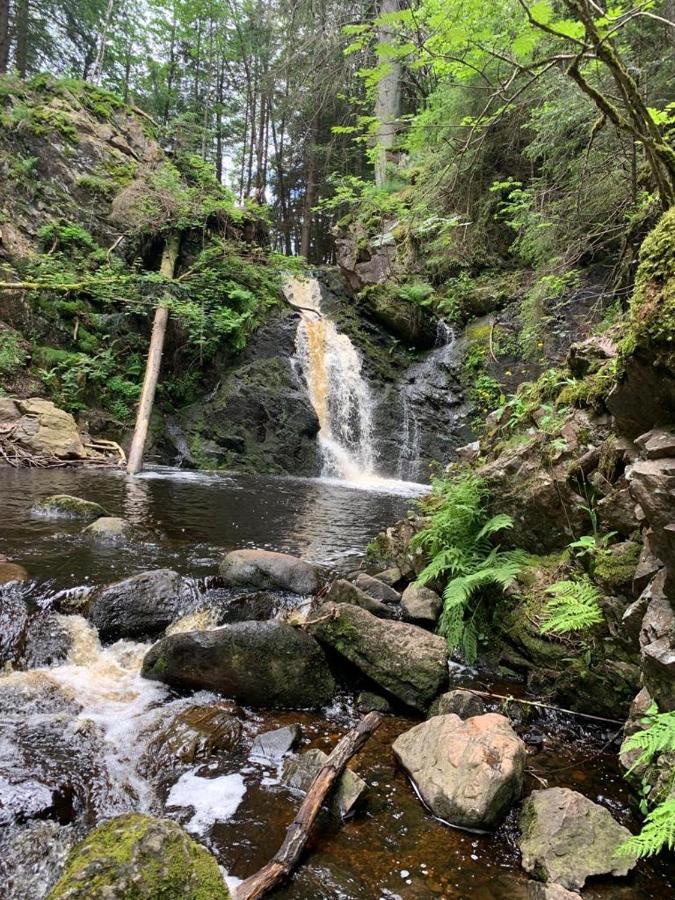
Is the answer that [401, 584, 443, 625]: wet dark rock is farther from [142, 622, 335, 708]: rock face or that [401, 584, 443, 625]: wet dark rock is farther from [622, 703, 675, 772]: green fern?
[622, 703, 675, 772]: green fern

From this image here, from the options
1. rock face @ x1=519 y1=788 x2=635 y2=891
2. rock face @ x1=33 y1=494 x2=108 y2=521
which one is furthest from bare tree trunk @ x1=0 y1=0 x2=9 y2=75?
rock face @ x1=519 y1=788 x2=635 y2=891

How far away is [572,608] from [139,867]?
315 centimetres

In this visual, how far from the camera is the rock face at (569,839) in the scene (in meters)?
2.42

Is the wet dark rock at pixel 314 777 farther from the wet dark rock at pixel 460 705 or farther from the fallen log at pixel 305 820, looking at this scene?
the wet dark rock at pixel 460 705

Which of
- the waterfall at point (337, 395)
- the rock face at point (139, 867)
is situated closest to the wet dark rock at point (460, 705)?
the rock face at point (139, 867)

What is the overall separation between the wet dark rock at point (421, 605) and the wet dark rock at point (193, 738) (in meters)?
2.07

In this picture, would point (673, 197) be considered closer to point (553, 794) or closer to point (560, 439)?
point (560, 439)

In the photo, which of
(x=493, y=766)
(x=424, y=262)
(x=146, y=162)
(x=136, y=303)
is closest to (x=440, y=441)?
(x=424, y=262)

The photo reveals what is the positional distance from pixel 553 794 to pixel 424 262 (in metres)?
17.7

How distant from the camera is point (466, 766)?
2.91 m

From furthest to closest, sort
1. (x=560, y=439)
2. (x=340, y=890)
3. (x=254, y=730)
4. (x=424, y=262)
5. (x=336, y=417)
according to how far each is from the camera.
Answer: (x=424, y=262) < (x=336, y=417) < (x=560, y=439) < (x=254, y=730) < (x=340, y=890)

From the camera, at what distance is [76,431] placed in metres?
13.1

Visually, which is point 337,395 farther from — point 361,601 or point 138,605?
point 138,605

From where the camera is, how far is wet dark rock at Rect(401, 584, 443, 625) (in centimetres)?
505
